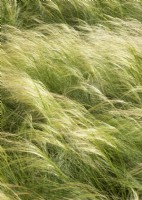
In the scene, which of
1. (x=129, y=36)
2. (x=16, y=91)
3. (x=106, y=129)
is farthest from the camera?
(x=129, y=36)

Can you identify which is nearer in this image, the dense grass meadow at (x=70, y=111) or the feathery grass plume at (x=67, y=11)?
the dense grass meadow at (x=70, y=111)

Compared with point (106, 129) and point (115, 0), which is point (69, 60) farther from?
point (115, 0)

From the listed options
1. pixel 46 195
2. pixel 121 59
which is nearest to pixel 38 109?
pixel 46 195

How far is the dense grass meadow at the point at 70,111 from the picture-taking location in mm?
1925

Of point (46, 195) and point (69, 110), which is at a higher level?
point (69, 110)

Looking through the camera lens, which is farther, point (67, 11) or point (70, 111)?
point (67, 11)

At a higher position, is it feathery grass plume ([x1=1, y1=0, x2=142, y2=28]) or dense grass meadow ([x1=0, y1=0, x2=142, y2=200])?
feathery grass plume ([x1=1, y1=0, x2=142, y2=28])

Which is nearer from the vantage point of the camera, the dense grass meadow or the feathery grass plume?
the dense grass meadow

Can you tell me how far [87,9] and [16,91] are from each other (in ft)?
4.76

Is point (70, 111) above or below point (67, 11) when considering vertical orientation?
below

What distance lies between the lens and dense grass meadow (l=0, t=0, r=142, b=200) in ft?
6.31

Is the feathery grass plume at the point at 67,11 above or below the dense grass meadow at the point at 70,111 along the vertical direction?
above

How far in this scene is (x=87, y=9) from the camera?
354 centimetres

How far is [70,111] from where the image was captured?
220cm
